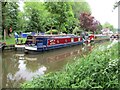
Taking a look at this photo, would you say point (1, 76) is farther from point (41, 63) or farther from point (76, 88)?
point (76, 88)

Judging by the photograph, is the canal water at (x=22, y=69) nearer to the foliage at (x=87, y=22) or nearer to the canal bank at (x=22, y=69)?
the canal bank at (x=22, y=69)

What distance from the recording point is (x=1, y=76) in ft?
26.0

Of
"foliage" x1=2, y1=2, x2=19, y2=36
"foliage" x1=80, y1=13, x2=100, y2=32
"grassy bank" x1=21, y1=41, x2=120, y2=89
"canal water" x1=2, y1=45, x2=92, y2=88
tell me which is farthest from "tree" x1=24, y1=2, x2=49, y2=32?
"grassy bank" x1=21, y1=41, x2=120, y2=89

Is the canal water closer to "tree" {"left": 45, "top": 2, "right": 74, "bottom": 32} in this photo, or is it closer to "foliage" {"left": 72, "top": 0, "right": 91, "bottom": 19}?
"tree" {"left": 45, "top": 2, "right": 74, "bottom": 32}

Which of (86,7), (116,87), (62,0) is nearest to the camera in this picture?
(116,87)

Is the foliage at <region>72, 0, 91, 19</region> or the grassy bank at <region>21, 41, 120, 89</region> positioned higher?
the foliage at <region>72, 0, 91, 19</region>

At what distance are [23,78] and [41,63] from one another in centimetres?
313

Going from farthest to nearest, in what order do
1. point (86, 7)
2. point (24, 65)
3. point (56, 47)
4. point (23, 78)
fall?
point (86, 7)
point (56, 47)
point (24, 65)
point (23, 78)

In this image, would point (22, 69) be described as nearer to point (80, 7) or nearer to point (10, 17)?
point (10, 17)

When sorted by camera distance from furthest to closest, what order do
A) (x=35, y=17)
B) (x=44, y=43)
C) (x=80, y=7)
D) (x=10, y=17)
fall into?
(x=80, y=7) < (x=35, y=17) < (x=10, y=17) < (x=44, y=43)

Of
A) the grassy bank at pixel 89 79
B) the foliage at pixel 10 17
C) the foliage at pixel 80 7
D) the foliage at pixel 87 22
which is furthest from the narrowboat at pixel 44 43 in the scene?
the foliage at pixel 80 7

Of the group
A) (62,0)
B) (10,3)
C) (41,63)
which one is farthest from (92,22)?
(41,63)

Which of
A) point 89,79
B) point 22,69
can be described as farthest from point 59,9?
point 89,79

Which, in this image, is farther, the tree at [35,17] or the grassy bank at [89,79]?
the tree at [35,17]
